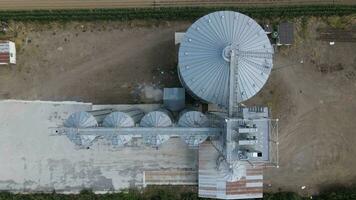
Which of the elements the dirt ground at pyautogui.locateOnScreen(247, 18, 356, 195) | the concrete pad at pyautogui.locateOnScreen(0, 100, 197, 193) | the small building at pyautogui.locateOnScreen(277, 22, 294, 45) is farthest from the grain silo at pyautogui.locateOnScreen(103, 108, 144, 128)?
the small building at pyautogui.locateOnScreen(277, 22, 294, 45)

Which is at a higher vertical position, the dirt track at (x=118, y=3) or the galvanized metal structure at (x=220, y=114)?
the dirt track at (x=118, y=3)

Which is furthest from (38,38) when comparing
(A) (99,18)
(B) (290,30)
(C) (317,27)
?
(C) (317,27)

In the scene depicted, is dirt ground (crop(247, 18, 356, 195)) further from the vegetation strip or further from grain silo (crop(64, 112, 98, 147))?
grain silo (crop(64, 112, 98, 147))

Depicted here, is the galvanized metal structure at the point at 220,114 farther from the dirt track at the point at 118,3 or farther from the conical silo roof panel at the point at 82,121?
the dirt track at the point at 118,3

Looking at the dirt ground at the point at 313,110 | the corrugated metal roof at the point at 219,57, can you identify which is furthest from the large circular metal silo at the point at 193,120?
the dirt ground at the point at 313,110

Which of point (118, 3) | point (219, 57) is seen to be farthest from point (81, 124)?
point (118, 3)

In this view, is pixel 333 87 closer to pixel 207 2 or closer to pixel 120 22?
pixel 207 2

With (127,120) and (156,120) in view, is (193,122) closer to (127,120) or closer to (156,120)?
(156,120)
